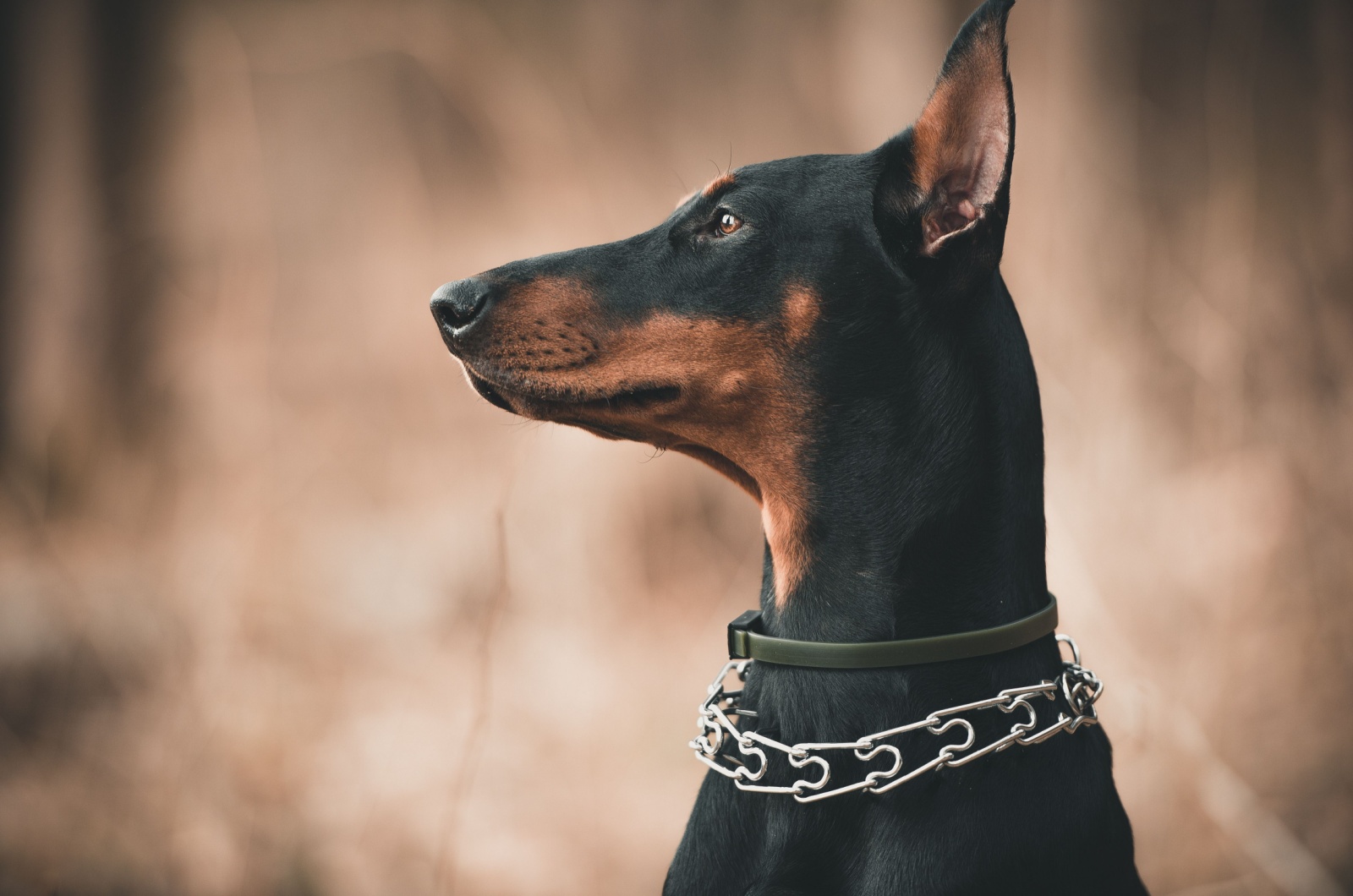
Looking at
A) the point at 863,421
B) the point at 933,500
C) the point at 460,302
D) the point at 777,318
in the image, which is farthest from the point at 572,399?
the point at 933,500

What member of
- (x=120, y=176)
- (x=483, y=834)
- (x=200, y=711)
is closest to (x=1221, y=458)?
(x=483, y=834)

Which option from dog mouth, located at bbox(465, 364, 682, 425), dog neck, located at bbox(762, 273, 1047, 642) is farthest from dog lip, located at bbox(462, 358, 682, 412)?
dog neck, located at bbox(762, 273, 1047, 642)

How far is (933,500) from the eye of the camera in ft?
4.85

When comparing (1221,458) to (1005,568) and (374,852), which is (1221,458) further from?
(374,852)

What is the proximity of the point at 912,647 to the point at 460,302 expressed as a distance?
2.92ft

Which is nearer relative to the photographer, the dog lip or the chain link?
the chain link

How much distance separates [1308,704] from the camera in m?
2.99

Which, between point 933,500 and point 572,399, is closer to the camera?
point 933,500

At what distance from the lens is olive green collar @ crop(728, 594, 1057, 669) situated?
1417 mm

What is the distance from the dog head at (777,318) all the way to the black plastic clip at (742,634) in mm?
72

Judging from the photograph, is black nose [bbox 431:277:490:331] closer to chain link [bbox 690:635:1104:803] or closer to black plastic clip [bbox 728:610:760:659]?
black plastic clip [bbox 728:610:760:659]

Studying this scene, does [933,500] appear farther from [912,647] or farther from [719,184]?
[719,184]

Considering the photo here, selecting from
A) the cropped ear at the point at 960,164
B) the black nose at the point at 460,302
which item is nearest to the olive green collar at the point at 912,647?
the cropped ear at the point at 960,164

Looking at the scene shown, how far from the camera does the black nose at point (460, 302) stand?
1601mm
